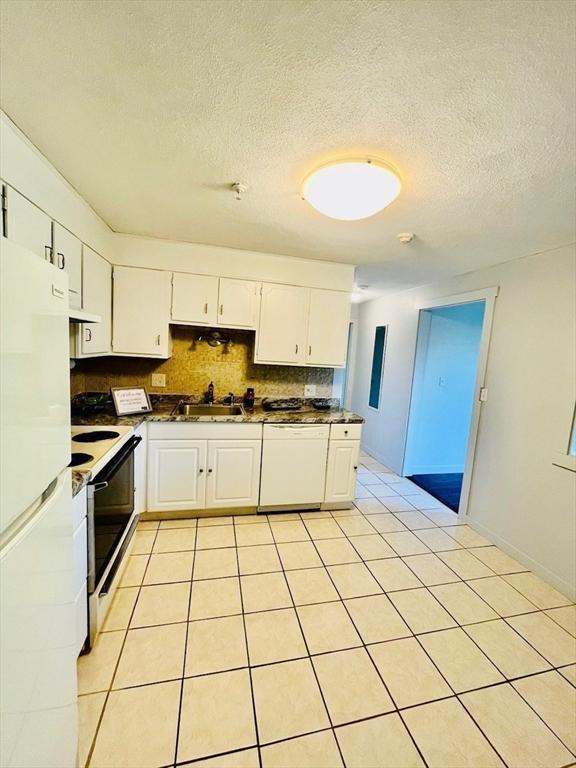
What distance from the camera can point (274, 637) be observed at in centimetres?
169

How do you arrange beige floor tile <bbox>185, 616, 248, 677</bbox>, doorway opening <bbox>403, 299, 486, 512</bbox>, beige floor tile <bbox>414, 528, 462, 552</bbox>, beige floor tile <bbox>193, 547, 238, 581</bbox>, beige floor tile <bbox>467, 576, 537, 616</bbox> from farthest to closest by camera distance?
doorway opening <bbox>403, 299, 486, 512</bbox>, beige floor tile <bbox>414, 528, 462, 552</bbox>, beige floor tile <bbox>193, 547, 238, 581</bbox>, beige floor tile <bbox>467, 576, 537, 616</bbox>, beige floor tile <bbox>185, 616, 248, 677</bbox>

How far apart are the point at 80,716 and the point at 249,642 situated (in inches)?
28.8

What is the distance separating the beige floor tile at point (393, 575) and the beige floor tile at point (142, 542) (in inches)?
63.6

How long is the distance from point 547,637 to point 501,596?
304 mm

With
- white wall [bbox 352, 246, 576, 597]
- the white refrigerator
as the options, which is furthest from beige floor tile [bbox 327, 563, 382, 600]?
the white refrigerator

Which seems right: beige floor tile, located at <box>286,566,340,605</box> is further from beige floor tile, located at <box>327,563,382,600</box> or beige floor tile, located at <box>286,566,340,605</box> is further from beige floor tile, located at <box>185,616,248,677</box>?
beige floor tile, located at <box>185,616,248,677</box>

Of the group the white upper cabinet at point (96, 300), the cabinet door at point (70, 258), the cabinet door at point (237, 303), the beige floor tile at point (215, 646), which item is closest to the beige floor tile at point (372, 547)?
the beige floor tile at point (215, 646)

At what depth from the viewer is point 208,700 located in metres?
1.37

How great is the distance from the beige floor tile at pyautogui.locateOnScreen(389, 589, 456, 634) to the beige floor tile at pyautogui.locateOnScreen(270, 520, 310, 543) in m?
0.82

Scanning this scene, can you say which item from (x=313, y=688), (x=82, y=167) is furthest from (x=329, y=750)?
(x=82, y=167)

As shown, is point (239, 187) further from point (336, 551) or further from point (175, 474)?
point (336, 551)

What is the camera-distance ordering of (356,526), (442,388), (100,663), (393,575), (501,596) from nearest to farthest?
(100,663), (501,596), (393,575), (356,526), (442,388)

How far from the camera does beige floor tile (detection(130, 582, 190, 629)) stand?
1755 millimetres

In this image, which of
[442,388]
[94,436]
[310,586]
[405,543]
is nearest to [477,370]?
Result: [442,388]
